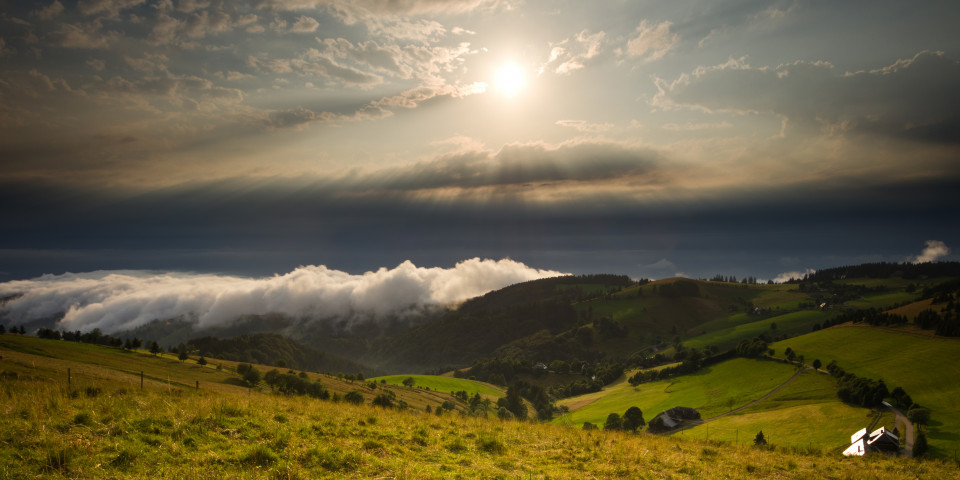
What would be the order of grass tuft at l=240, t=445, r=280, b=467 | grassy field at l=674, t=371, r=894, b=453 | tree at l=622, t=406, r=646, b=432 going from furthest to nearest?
tree at l=622, t=406, r=646, b=432, grassy field at l=674, t=371, r=894, b=453, grass tuft at l=240, t=445, r=280, b=467

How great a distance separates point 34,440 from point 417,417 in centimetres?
1332

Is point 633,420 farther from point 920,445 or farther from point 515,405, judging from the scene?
point 920,445

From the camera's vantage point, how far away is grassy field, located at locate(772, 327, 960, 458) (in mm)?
81188

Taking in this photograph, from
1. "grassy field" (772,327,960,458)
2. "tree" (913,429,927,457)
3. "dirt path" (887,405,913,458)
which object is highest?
"grassy field" (772,327,960,458)

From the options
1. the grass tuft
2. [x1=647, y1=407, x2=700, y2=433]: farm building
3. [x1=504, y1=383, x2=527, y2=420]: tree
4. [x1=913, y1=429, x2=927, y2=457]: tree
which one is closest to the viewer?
the grass tuft

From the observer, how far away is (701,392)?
142250 mm

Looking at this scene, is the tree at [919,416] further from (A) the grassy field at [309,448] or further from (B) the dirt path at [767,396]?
(A) the grassy field at [309,448]

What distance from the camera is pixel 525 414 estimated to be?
16250cm

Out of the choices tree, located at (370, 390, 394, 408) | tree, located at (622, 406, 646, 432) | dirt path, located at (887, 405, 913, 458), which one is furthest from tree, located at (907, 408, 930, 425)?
tree, located at (370, 390, 394, 408)

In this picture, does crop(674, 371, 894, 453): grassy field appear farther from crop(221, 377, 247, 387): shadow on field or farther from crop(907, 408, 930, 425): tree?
crop(221, 377, 247, 387): shadow on field

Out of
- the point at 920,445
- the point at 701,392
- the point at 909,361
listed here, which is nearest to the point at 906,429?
the point at 920,445

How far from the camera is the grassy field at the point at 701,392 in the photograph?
127 meters

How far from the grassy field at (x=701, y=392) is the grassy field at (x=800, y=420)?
31.3 feet

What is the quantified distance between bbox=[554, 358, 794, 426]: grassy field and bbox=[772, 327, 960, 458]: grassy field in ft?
50.5
